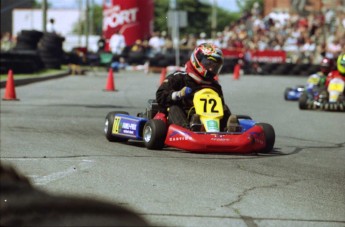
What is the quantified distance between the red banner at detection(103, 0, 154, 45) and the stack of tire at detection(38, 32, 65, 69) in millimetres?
11100

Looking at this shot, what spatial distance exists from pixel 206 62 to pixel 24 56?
707 inches

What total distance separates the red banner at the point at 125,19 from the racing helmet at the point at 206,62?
108 feet

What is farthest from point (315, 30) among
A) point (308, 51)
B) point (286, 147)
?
point (286, 147)

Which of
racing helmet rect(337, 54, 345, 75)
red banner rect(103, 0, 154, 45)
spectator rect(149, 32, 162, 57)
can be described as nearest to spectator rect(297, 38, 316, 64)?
spectator rect(149, 32, 162, 57)

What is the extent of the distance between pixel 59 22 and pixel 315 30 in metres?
61.3

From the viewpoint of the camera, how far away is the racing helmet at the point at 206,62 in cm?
1012

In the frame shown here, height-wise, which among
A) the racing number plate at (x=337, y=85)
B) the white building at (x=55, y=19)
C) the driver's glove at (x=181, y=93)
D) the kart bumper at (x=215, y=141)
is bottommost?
the white building at (x=55, y=19)

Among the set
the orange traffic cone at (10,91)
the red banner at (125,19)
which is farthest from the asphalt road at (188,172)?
the red banner at (125,19)

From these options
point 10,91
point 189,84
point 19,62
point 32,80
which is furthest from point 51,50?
point 189,84

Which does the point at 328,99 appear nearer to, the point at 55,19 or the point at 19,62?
the point at 19,62

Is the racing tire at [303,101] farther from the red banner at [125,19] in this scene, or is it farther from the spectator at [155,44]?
the red banner at [125,19]

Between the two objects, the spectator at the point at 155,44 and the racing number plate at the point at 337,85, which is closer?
the racing number plate at the point at 337,85

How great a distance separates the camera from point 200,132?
31.1 feet

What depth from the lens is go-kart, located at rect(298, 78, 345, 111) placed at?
→ 17484 millimetres
